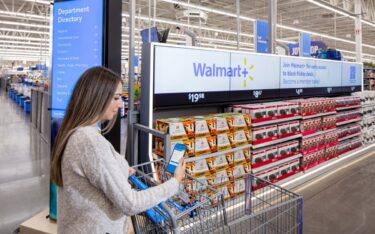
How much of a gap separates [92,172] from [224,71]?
282cm

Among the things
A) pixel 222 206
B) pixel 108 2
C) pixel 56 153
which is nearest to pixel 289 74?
pixel 108 2

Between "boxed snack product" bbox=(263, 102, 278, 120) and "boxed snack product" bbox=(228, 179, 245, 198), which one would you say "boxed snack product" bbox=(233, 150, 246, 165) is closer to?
"boxed snack product" bbox=(228, 179, 245, 198)

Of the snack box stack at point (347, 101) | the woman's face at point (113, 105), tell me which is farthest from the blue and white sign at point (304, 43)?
the woman's face at point (113, 105)

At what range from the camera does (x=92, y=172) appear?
1.29 m

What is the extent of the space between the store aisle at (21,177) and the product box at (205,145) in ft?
6.94

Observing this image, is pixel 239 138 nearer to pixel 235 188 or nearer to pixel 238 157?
pixel 238 157

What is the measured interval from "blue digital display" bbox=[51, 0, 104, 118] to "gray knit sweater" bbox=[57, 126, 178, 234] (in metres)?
1.64

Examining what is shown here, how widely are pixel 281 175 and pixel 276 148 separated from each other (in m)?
0.41

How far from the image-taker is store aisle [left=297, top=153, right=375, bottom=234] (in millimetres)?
3432

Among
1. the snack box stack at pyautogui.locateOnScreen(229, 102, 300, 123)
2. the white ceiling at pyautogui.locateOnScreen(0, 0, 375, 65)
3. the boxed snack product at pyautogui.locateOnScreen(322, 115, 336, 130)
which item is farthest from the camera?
the white ceiling at pyautogui.locateOnScreen(0, 0, 375, 65)

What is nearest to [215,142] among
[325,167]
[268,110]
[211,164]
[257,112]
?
[211,164]

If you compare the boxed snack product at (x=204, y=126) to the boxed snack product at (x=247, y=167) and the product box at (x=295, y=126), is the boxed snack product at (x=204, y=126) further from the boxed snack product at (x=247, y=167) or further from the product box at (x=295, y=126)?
the product box at (x=295, y=126)

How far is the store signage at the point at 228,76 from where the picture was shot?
327 centimetres

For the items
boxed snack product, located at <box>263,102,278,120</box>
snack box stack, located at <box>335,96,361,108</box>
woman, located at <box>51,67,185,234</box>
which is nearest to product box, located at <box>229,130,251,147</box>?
boxed snack product, located at <box>263,102,278,120</box>
